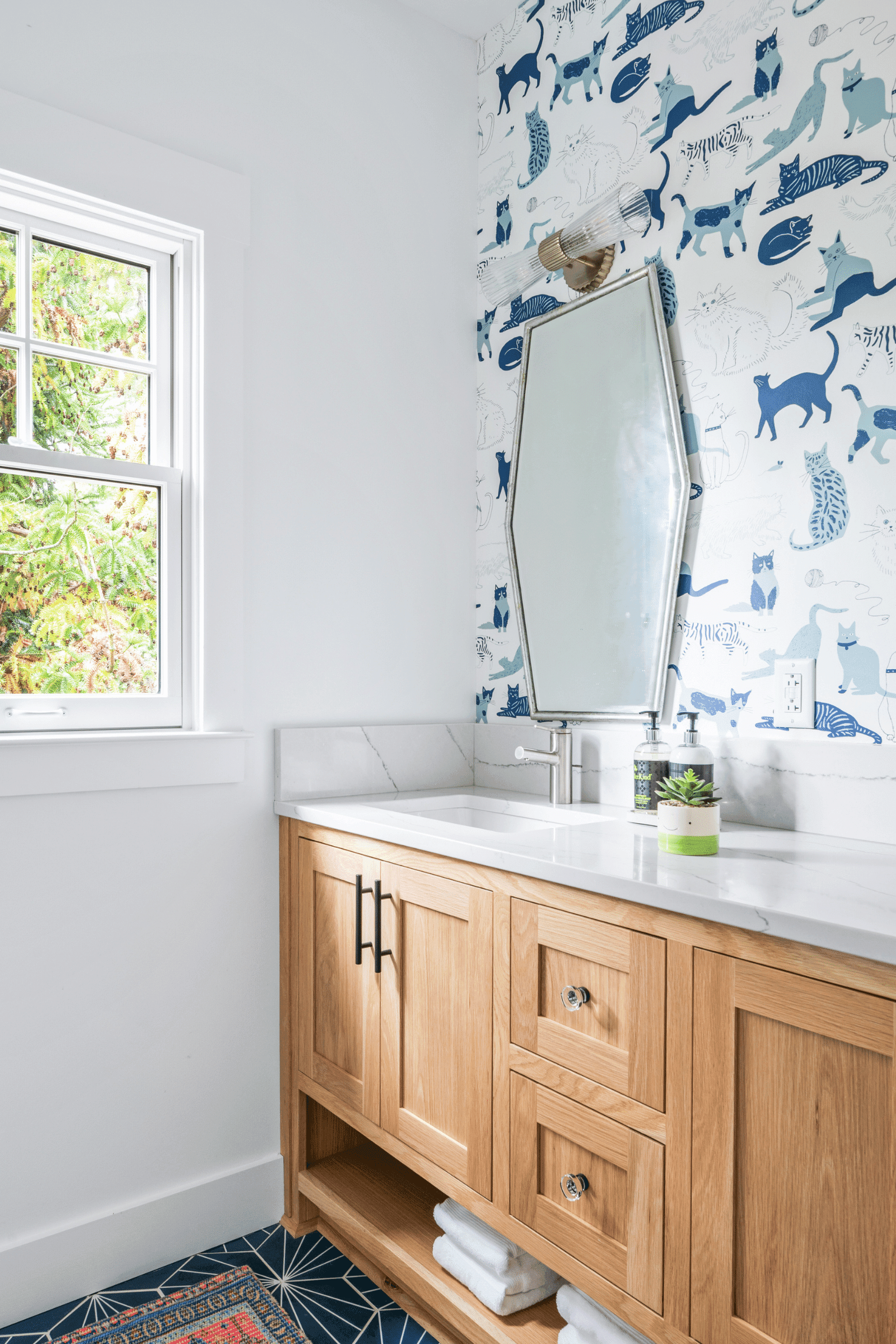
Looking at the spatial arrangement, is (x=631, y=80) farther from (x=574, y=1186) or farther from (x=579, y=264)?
(x=574, y=1186)

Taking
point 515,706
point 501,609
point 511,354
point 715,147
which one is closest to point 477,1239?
point 515,706

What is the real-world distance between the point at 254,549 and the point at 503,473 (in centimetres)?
69

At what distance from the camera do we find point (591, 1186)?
1246mm

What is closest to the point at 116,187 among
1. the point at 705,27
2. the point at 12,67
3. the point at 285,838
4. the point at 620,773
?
the point at 12,67

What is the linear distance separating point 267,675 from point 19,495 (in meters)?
0.62

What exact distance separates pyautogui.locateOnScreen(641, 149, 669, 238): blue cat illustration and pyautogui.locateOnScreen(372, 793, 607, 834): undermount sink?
1.23 meters

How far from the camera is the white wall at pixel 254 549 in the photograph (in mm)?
1721

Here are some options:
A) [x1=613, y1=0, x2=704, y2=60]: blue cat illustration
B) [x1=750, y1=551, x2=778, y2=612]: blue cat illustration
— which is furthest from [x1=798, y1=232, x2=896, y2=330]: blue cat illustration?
[x1=613, y1=0, x2=704, y2=60]: blue cat illustration

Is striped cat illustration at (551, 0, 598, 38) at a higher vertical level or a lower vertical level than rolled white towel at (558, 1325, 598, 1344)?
higher

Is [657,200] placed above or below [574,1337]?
above

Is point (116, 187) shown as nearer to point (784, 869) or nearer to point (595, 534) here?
point (595, 534)

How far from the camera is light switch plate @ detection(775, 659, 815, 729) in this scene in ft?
5.10

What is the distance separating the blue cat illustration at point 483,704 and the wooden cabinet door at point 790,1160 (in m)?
1.29

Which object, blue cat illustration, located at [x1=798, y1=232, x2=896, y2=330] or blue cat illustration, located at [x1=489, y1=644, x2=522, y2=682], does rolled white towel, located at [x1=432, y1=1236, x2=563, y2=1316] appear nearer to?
blue cat illustration, located at [x1=489, y1=644, x2=522, y2=682]
